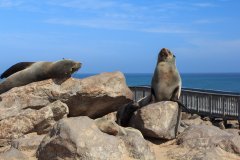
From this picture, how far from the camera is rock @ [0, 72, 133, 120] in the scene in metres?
13.5

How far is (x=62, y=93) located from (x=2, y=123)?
6.21ft

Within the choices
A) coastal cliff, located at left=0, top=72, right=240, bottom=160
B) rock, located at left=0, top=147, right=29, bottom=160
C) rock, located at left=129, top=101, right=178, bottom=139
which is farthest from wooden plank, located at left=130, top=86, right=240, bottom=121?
rock, located at left=0, top=147, right=29, bottom=160

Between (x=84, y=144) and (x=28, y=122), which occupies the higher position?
(x=84, y=144)

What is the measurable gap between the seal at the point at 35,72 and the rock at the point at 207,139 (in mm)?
3714

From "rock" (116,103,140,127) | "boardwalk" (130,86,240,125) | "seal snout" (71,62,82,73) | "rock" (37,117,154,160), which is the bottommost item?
"boardwalk" (130,86,240,125)

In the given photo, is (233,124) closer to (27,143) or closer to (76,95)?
(76,95)

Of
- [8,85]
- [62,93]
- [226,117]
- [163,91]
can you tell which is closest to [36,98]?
[62,93]

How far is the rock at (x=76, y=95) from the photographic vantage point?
13500 mm

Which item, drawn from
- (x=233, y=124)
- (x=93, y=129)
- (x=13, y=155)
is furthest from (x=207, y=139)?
(x=233, y=124)

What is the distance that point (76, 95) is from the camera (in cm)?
1375

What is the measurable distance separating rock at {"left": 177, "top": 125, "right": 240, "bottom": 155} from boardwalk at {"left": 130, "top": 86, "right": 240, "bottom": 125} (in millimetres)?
8526

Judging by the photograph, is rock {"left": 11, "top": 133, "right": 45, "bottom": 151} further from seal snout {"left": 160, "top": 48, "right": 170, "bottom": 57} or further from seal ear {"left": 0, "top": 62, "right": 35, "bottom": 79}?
seal snout {"left": 160, "top": 48, "right": 170, "bottom": 57}

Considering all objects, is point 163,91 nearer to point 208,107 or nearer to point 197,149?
point 197,149

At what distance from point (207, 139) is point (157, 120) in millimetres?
1332
